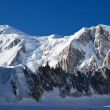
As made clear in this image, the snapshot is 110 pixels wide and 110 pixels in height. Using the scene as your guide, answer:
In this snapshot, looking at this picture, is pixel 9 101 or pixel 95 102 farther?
pixel 95 102

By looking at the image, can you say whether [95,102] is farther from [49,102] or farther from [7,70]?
[7,70]

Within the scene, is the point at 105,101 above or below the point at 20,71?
below

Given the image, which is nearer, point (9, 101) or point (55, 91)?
point (9, 101)

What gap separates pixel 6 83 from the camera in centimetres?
18675

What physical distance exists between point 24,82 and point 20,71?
7103 mm

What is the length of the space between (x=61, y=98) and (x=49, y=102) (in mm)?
10956

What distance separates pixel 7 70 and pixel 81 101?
116 ft

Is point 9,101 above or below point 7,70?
below

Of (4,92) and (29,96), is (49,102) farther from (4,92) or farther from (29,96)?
(4,92)

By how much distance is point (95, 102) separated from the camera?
195 meters

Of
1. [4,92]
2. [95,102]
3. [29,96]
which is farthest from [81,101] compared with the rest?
[4,92]

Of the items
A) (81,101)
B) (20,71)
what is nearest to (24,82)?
(20,71)

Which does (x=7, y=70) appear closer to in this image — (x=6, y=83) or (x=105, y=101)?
(x=6, y=83)

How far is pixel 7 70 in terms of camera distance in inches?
7741
